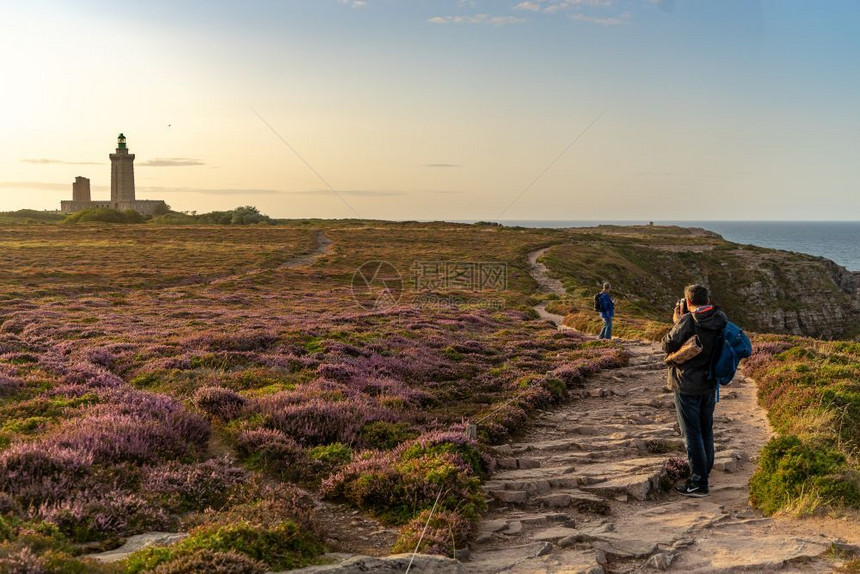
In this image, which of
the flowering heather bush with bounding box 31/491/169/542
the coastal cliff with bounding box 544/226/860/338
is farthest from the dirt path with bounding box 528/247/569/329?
the flowering heather bush with bounding box 31/491/169/542

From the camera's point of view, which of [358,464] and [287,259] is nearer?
[358,464]

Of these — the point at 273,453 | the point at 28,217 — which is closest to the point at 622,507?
the point at 273,453

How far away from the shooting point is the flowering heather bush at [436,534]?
6.93 metres

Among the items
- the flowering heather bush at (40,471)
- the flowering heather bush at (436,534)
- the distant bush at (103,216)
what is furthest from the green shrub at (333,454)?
the distant bush at (103,216)

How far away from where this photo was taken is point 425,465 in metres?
9.06

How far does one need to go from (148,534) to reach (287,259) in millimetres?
65704

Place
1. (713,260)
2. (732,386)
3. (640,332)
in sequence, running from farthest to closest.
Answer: (713,260) → (640,332) → (732,386)

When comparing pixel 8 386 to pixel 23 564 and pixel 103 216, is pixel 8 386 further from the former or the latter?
pixel 103 216

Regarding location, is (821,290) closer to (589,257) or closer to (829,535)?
(589,257)

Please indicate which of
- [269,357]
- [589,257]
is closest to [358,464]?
[269,357]

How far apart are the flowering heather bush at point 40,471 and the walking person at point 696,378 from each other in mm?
9165

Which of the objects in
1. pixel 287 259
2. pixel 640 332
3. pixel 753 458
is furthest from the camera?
pixel 287 259

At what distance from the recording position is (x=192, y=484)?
8375 millimetres

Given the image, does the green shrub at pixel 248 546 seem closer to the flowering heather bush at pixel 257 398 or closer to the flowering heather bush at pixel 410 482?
the flowering heather bush at pixel 257 398
